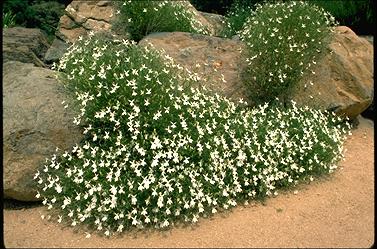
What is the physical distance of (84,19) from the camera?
26.5ft

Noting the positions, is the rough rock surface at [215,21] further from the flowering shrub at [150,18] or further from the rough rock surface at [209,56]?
the rough rock surface at [209,56]

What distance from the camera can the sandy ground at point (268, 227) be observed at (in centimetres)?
454

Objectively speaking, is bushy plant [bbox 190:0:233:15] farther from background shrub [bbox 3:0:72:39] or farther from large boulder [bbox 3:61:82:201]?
large boulder [bbox 3:61:82:201]

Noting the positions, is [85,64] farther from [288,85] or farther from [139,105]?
[288,85]

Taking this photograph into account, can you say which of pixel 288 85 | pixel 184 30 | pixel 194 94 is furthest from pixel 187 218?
pixel 184 30

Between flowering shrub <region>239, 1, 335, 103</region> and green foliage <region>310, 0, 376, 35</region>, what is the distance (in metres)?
2.57

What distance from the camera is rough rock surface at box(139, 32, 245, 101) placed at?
6707mm

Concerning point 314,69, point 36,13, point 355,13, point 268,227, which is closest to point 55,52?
point 314,69

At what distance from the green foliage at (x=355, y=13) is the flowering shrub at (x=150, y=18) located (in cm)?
311

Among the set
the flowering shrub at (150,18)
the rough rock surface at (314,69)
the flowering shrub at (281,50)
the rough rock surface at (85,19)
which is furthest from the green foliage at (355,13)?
the rough rock surface at (85,19)

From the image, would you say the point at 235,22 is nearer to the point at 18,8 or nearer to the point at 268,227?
the point at 18,8

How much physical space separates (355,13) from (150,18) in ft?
13.7

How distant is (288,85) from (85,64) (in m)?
2.72

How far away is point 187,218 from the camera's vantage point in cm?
482
